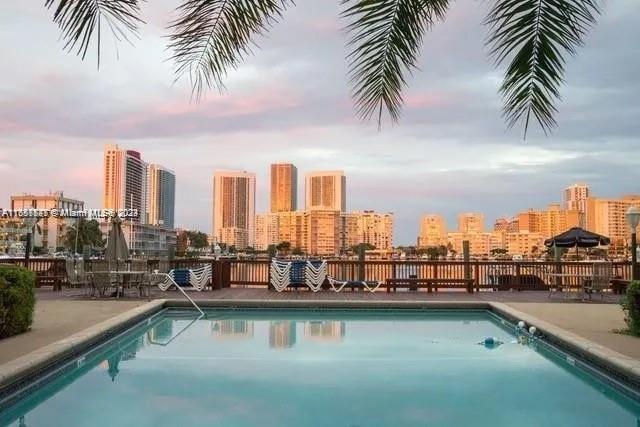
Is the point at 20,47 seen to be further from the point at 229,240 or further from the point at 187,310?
the point at 229,240

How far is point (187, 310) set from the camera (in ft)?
40.7

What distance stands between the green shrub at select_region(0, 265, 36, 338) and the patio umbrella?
5.68m

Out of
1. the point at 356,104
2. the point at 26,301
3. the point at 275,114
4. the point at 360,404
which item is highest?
the point at 275,114

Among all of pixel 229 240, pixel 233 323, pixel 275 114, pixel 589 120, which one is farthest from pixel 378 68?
pixel 229 240

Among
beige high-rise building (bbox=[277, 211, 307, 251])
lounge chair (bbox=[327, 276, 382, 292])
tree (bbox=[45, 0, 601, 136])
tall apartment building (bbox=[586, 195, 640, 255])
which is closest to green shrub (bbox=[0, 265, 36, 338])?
tree (bbox=[45, 0, 601, 136])

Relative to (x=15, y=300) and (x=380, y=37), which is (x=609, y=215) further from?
(x=380, y=37)

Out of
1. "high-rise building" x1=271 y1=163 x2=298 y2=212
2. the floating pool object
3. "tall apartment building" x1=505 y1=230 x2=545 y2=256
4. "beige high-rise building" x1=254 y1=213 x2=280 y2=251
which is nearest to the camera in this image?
the floating pool object

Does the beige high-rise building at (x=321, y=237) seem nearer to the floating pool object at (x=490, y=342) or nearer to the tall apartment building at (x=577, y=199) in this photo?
the tall apartment building at (x=577, y=199)

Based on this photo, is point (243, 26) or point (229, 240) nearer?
point (243, 26)

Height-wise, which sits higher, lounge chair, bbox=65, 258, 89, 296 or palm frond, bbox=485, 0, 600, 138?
palm frond, bbox=485, 0, 600, 138

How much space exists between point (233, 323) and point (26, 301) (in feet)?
13.3

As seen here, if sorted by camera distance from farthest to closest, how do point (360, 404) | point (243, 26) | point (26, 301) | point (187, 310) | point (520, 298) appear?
point (520, 298) → point (187, 310) → point (26, 301) → point (360, 404) → point (243, 26)

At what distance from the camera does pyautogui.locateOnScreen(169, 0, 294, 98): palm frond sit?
248cm

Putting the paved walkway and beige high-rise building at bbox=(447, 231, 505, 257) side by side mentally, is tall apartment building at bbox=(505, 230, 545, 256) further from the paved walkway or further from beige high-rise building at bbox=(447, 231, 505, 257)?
the paved walkway
